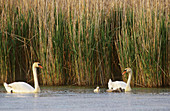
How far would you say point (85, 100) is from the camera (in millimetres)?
11320

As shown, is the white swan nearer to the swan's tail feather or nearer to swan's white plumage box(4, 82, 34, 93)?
swan's white plumage box(4, 82, 34, 93)

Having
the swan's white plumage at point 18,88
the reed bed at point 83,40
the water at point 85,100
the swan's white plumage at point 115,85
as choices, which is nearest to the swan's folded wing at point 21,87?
the swan's white plumage at point 18,88

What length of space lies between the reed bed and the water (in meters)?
1.02

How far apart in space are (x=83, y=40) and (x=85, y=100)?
12.7 feet

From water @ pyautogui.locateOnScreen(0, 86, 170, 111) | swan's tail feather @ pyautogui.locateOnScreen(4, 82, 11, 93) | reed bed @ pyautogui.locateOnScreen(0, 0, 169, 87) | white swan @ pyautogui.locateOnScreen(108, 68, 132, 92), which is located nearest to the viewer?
water @ pyautogui.locateOnScreen(0, 86, 170, 111)

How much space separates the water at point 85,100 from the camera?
998 cm

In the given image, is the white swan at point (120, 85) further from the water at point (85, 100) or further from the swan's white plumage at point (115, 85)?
the water at point (85, 100)

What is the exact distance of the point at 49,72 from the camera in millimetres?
14836

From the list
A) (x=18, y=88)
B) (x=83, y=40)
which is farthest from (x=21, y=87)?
(x=83, y=40)

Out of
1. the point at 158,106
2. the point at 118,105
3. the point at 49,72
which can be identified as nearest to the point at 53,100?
the point at 118,105

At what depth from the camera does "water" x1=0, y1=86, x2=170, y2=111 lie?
393 inches

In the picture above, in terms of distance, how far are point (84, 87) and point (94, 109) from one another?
4.67 meters

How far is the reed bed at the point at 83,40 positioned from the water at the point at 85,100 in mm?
1025

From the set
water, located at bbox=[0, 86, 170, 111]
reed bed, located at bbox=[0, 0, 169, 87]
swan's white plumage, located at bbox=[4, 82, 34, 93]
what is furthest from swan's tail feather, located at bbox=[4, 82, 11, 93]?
A: reed bed, located at bbox=[0, 0, 169, 87]
